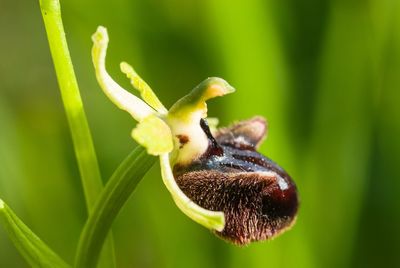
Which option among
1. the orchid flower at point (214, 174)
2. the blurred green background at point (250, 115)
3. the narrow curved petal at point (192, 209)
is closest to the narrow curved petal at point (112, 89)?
the orchid flower at point (214, 174)

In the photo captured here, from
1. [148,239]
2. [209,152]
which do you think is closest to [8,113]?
[148,239]

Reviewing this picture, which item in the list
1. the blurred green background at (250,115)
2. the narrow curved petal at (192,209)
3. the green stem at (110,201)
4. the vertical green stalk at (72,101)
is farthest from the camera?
the blurred green background at (250,115)

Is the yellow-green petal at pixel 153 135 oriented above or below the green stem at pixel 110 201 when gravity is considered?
above

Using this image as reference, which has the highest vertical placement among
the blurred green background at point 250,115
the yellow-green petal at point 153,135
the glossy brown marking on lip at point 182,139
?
the yellow-green petal at point 153,135

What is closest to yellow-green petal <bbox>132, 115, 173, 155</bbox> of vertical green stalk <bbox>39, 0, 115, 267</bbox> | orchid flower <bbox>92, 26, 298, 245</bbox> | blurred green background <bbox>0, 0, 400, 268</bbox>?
orchid flower <bbox>92, 26, 298, 245</bbox>

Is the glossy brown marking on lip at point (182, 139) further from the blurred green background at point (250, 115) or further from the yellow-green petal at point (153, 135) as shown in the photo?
the blurred green background at point (250, 115)

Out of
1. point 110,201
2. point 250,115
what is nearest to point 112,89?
point 110,201

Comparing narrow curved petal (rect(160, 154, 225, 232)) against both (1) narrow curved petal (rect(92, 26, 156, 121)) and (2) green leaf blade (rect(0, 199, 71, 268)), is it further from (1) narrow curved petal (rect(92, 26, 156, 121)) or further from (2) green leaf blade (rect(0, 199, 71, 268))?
(2) green leaf blade (rect(0, 199, 71, 268))

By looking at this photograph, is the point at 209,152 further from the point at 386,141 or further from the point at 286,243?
the point at 386,141
